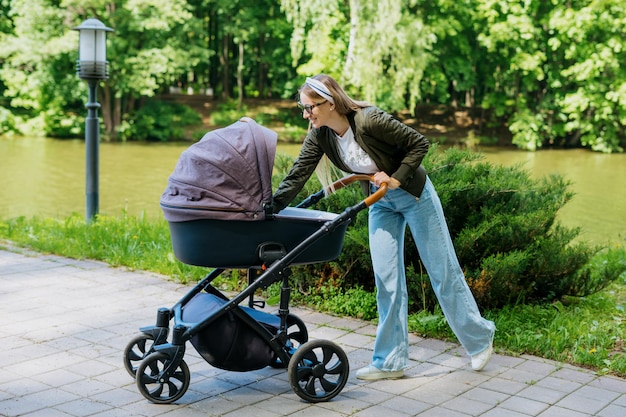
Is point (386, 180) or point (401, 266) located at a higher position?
point (386, 180)

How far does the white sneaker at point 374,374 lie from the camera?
466 centimetres

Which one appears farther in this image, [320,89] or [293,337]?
[293,337]

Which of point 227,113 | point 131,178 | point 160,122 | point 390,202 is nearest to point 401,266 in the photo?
point 390,202

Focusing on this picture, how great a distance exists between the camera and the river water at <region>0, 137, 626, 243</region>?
15.9m

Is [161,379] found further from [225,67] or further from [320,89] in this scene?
[225,67]

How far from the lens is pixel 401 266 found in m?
4.75

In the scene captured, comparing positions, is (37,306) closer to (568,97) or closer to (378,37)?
(378,37)

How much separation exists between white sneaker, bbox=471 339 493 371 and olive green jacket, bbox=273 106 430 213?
1064 mm

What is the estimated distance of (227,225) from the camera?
421cm

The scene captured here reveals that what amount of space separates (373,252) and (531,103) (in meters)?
32.1

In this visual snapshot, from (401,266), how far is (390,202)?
395 mm

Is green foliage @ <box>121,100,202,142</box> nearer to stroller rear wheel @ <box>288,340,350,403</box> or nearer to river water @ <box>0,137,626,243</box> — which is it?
river water @ <box>0,137,626,243</box>

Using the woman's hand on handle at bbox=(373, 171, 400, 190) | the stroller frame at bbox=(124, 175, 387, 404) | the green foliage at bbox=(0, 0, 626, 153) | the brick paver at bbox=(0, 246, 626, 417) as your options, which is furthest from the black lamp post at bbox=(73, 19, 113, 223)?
the green foliage at bbox=(0, 0, 626, 153)

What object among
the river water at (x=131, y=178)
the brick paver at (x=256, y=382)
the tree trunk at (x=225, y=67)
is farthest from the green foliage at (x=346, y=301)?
the tree trunk at (x=225, y=67)
